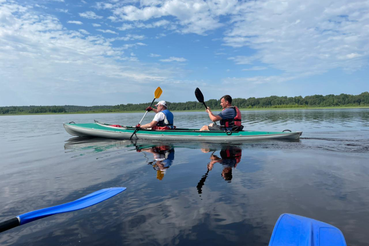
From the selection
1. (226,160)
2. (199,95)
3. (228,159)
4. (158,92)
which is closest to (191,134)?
(199,95)

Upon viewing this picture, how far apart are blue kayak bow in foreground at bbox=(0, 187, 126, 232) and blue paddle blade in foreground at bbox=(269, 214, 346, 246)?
2.89m

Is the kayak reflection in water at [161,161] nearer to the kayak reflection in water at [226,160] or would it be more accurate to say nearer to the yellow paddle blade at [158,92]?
the kayak reflection in water at [226,160]

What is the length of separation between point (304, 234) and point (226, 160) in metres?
4.72

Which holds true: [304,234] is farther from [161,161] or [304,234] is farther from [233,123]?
[233,123]

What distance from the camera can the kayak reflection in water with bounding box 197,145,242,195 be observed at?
539 cm

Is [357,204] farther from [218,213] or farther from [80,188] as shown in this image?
[80,188]

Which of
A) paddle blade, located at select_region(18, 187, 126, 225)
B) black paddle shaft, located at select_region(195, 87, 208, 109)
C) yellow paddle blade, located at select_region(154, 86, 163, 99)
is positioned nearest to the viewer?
paddle blade, located at select_region(18, 187, 126, 225)

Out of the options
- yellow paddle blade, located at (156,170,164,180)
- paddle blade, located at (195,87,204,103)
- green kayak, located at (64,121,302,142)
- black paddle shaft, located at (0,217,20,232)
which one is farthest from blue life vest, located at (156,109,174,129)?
black paddle shaft, located at (0,217,20,232)

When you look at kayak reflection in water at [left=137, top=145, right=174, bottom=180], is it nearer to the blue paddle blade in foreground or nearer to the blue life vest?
the blue life vest

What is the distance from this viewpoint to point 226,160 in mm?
7391

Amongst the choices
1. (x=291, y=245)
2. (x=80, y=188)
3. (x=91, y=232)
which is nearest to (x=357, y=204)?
(x=291, y=245)

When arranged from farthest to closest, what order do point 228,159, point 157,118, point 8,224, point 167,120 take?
point 167,120 → point 157,118 → point 228,159 → point 8,224

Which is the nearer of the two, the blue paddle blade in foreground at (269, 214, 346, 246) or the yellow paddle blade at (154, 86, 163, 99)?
the blue paddle blade in foreground at (269, 214, 346, 246)

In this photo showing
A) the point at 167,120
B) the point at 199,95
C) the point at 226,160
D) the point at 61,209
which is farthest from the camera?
the point at 199,95
